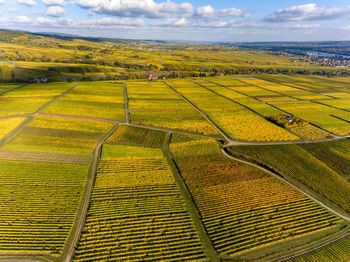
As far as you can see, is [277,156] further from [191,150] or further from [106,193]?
[106,193]

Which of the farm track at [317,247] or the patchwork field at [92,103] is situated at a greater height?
the patchwork field at [92,103]

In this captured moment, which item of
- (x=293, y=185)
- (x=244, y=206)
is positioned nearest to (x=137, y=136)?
(x=244, y=206)

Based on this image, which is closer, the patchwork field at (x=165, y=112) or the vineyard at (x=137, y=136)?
the vineyard at (x=137, y=136)

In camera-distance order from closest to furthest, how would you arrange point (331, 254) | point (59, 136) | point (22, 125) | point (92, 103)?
1. point (331, 254)
2. point (59, 136)
3. point (22, 125)
4. point (92, 103)

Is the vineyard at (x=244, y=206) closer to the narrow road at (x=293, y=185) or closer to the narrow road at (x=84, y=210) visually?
the narrow road at (x=293, y=185)

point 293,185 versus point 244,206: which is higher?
point 293,185

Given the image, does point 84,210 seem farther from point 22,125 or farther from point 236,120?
point 236,120

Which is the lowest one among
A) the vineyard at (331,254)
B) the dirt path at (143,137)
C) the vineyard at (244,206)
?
the vineyard at (331,254)

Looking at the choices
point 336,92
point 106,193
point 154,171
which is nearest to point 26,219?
point 106,193

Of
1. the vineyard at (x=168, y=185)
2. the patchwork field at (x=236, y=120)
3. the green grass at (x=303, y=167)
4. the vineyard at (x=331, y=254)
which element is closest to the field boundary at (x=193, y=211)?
the vineyard at (x=168, y=185)
